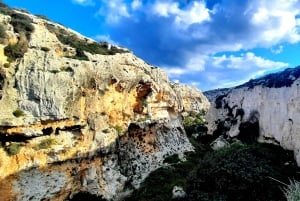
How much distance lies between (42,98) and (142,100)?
32.1 feet

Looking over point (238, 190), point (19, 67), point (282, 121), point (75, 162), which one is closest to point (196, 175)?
point (238, 190)

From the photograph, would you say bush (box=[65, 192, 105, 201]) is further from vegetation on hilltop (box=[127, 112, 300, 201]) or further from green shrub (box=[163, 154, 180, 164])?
green shrub (box=[163, 154, 180, 164])

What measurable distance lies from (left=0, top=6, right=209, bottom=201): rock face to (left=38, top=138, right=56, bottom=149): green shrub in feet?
0.21

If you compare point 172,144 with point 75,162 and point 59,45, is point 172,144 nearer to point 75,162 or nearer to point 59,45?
point 75,162

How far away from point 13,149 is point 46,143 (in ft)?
7.21

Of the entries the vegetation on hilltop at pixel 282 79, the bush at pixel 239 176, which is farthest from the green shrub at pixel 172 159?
the vegetation on hilltop at pixel 282 79

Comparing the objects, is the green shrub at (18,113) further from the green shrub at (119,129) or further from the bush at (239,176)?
the bush at (239,176)

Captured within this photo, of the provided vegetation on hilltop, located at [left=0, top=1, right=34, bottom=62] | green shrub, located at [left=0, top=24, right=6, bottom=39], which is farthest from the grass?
green shrub, located at [left=0, top=24, right=6, bottom=39]

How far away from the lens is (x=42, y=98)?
2497 centimetres

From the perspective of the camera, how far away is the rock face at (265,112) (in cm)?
3008

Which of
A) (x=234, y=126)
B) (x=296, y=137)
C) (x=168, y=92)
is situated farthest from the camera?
(x=234, y=126)

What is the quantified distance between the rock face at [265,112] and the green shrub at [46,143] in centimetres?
1700

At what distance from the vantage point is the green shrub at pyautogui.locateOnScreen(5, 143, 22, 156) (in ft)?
75.4

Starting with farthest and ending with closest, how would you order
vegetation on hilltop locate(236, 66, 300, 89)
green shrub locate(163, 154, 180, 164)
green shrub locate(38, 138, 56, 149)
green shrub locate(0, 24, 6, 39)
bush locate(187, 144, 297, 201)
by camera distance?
vegetation on hilltop locate(236, 66, 300, 89) → green shrub locate(163, 154, 180, 164) → green shrub locate(0, 24, 6, 39) → green shrub locate(38, 138, 56, 149) → bush locate(187, 144, 297, 201)
